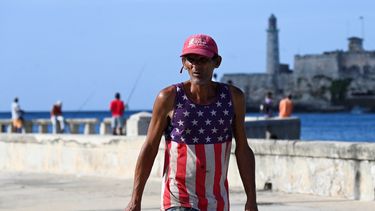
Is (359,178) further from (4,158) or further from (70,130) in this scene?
(70,130)

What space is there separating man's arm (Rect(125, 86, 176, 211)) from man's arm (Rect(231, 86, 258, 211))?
0.36 m

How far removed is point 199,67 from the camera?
5.20 metres

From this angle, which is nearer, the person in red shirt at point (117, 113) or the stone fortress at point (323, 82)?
the person in red shirt at point (117, 113)

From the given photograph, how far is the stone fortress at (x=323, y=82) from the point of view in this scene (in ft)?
545

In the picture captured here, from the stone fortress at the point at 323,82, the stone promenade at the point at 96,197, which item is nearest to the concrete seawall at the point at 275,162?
the stone promenade at the point at 96,197

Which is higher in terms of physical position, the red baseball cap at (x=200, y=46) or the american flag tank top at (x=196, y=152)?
the red baseball cap at (x=200, y=46)

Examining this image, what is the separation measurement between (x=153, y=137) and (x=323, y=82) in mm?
163237

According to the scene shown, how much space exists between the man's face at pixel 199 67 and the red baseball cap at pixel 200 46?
4cm

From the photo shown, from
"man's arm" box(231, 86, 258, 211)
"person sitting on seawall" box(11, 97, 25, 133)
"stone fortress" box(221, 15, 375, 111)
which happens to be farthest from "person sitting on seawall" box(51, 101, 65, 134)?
"stone fortress" box(221, 15, 375, 111)

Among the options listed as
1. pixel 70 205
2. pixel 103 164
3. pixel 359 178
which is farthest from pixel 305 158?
pixel 103 164

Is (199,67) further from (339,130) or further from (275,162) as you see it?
(339,130)

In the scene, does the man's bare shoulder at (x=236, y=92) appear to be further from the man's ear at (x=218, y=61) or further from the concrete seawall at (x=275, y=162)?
the concrete seawall at (x=275, y=162)

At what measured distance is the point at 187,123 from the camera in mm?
5242

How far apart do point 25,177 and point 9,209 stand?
14.9 feet
